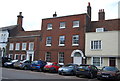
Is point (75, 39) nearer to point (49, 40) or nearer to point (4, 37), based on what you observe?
point (49, 40)

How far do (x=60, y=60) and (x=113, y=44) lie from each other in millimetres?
10097

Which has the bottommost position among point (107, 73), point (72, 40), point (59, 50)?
point (107, 73)

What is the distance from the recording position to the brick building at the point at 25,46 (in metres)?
34.0

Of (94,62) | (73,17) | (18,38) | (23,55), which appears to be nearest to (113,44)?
(94,62)

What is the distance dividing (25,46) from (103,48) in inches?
700

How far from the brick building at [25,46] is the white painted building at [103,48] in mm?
11577

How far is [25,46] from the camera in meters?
35.9

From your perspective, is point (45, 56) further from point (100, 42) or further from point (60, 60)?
point (100, 42)

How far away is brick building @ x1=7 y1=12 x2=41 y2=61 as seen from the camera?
111ft

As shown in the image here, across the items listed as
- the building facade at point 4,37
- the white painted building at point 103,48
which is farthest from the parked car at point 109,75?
the building facade at point 4,37

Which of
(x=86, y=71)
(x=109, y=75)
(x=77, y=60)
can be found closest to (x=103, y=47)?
(x=77, y=60)

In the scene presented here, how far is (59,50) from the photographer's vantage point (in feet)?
99.7

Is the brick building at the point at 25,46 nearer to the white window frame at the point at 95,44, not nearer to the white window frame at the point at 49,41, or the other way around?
the white window frame at the point at 49,41

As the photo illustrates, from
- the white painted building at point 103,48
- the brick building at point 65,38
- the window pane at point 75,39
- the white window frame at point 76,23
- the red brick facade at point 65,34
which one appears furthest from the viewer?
the white window frame at point 76,23
